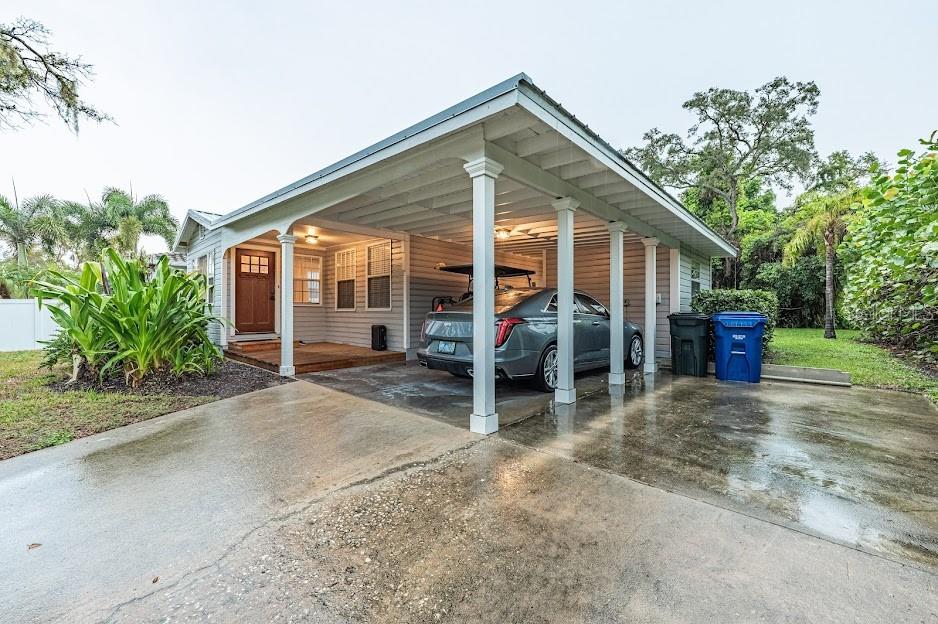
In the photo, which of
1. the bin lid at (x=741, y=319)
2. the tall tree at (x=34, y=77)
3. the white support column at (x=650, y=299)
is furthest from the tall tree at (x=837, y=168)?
the tall tree at (x=34, y=77)

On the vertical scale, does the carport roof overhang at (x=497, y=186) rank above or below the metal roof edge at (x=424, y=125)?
below

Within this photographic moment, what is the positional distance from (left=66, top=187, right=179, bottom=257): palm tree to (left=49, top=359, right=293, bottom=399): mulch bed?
15159mm

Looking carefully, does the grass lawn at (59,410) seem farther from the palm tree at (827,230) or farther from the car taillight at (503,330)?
the palm tree at (827,230)

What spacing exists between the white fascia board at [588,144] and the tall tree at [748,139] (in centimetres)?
1569

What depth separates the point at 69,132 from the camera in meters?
7.20

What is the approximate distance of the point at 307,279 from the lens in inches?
385

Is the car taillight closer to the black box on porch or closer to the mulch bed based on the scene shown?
the mulch bed

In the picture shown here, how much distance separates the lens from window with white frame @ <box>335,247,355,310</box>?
9.27m

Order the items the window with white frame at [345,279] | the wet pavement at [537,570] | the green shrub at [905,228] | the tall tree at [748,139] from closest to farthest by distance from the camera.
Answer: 1. the wet pavement at [537,570]
2. the green shrub at [905,228]
3. the window with white frame at [345,279]
4. the tall tree at [748,139]

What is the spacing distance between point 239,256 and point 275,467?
297 inches

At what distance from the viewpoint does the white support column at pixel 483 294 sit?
11.5ft

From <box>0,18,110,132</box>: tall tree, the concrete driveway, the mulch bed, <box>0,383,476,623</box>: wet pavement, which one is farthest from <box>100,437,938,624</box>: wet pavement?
<box>0,18,110,132</box>: tall tree

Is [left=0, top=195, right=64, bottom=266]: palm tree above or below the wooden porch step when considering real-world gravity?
above

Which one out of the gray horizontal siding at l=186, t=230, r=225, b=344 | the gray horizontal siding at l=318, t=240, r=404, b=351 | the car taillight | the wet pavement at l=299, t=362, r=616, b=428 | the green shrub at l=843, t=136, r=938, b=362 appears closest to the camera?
the green shrub at l=843, t=136, r=938, b=362
